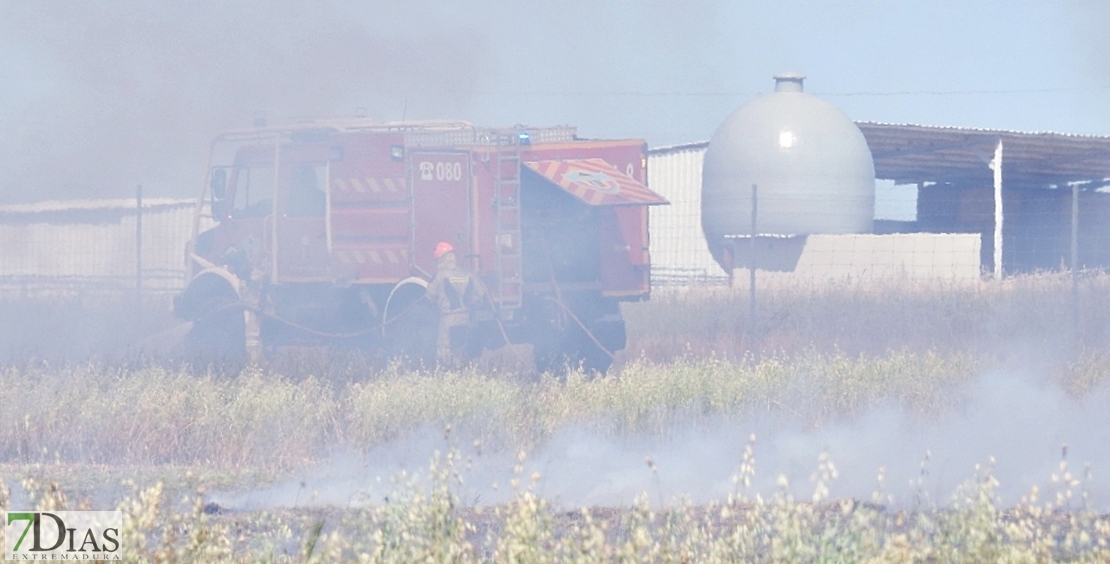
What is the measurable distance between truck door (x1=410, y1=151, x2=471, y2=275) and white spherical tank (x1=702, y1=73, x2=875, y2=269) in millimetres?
14033

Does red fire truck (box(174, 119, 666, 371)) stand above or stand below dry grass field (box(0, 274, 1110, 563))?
above

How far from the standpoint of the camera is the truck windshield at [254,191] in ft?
43.1

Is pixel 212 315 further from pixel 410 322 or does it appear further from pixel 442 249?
pixel 442 249

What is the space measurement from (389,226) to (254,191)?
1.70 metres

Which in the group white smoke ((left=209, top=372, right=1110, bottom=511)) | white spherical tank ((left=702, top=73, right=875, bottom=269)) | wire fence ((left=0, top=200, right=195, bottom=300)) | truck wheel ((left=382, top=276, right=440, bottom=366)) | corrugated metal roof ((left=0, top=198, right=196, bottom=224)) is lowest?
white smoke ((left=209, top=372, right=1110, bottom=511))

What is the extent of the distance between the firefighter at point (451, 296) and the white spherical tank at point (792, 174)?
14293 mm

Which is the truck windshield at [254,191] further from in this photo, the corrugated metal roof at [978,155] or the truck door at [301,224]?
the corrugated metal roof at [978,155]

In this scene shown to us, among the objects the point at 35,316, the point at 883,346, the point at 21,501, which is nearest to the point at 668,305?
the point at 883,346

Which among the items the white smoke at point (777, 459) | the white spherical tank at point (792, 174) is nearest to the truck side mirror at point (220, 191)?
the white smoke at point (777, 459)

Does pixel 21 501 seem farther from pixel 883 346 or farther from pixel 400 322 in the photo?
pixel 883 346

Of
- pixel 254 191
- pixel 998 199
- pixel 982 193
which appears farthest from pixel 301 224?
pixel 982 193

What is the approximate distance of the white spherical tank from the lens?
26.6m

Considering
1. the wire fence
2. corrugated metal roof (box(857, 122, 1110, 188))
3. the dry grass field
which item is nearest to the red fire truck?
the dry grass field

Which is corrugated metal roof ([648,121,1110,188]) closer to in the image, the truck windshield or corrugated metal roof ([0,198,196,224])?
corrugated metal roof ([0,198,196,224])
